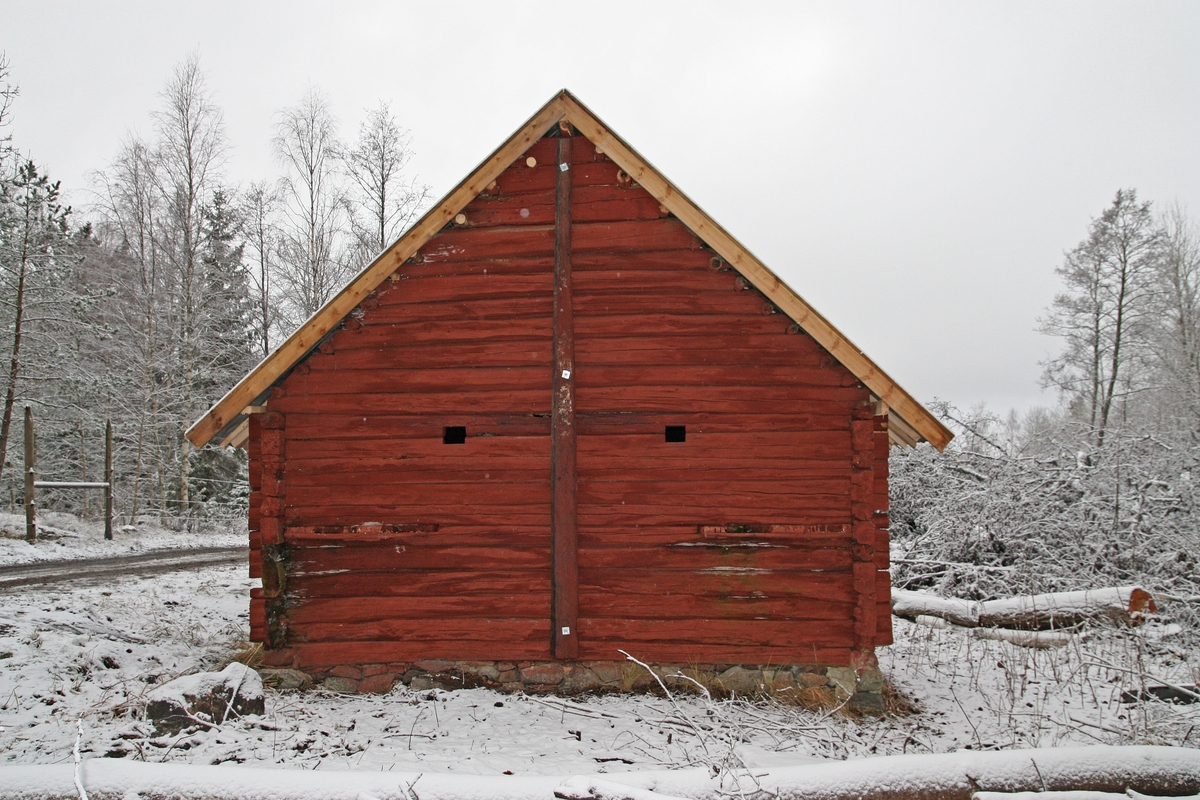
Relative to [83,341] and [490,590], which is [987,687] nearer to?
[490,590]

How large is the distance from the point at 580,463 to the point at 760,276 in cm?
254

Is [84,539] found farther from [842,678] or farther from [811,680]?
[842,678]

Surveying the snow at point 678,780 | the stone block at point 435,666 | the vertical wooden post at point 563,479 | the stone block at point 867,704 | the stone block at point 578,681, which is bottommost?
the stone block at point 867,704

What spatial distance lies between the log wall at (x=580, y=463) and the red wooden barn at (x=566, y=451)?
0.07ft

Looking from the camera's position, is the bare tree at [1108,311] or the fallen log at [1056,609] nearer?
the fallen log at [1056,609]

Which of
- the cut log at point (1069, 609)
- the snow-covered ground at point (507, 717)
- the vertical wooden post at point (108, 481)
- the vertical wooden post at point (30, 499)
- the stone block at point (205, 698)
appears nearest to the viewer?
the snow-covered ground at point (507, 717)

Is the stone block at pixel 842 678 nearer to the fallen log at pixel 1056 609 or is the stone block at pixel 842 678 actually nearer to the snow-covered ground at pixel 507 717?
the snow-covered ground at pixel 507 717

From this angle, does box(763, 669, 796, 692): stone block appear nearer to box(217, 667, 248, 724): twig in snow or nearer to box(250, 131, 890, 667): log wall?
box(250, 131, 890, 667): log wall

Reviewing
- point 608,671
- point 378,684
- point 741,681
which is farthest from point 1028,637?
point 378,684

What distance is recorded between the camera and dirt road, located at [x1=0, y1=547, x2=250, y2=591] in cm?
1017

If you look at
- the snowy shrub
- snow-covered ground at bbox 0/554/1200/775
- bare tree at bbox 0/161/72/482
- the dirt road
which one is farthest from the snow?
bare tree at bbox 0/161/72/482

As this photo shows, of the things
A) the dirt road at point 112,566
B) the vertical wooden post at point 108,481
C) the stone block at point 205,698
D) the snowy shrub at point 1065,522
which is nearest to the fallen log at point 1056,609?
the snowy shrub at point 1065,522

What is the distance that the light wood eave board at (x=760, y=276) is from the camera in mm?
6312

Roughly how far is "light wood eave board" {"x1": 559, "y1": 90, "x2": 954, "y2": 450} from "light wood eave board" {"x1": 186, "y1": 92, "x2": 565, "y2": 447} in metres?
0.57
